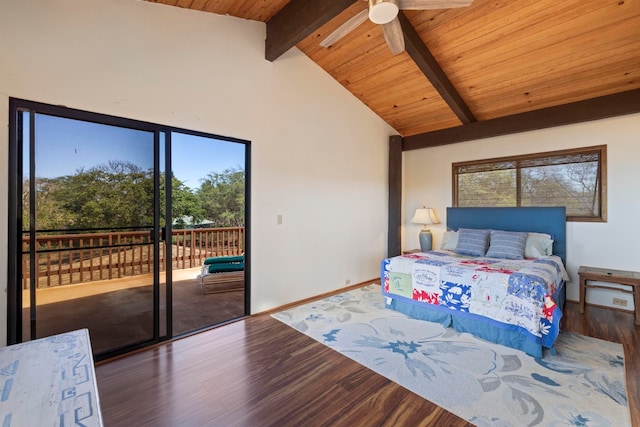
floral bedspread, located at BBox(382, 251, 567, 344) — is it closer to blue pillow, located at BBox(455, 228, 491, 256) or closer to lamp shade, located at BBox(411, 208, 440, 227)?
blue pillow, located at BBox(455, 228, 491, 256)

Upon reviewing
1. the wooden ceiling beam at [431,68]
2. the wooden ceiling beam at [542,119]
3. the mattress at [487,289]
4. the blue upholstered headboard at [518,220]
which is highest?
the wooden ceiling beam at [431,68]

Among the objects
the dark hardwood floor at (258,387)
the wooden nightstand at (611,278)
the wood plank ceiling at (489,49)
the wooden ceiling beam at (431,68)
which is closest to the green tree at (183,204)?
the dark hardwood floor at (258,387)

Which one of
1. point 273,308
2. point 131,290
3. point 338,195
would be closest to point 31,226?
point 131,290

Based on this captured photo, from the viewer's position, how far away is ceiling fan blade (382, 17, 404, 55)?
2.22 m

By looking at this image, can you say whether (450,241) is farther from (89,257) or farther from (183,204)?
(89,257)

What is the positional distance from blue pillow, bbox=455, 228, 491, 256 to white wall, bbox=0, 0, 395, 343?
1422 mm

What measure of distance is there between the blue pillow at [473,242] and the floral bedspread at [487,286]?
26cm

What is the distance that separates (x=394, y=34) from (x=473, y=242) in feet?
9.80

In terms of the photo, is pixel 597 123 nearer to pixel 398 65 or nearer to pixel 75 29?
pixel 398 65

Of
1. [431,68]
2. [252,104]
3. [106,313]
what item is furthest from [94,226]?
[431,68]

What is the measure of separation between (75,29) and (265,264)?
276cm

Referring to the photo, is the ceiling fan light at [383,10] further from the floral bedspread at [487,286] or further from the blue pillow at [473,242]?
the blue pillow at [473,242]

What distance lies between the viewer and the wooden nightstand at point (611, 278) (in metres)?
3.15

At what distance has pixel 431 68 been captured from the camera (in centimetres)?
342
